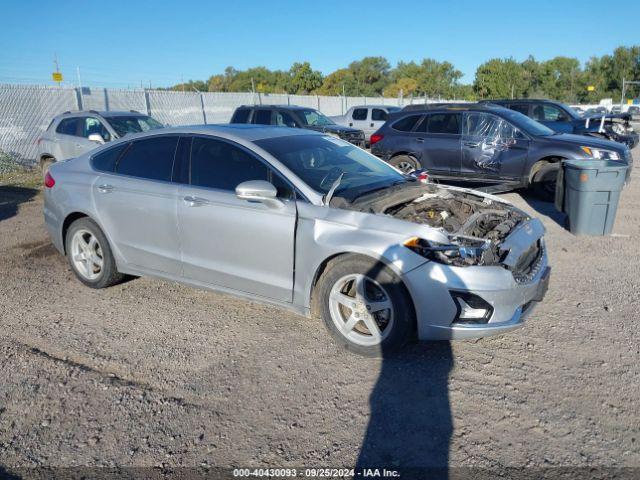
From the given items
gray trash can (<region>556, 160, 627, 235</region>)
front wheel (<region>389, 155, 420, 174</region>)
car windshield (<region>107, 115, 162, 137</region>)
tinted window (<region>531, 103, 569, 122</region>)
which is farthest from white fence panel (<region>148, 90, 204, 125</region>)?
gray trash can (<region>556, 160, 627, 235</region>)

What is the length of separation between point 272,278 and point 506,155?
704 cm

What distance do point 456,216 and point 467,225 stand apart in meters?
0.30

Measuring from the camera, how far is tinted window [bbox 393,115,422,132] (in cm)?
1090

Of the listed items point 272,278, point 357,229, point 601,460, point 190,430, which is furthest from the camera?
point 272,278

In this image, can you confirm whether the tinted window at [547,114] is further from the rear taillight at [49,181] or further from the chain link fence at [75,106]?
the chain link fence at [75,106]

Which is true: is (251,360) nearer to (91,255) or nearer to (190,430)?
(190,430)

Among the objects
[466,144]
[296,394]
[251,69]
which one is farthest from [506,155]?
[251,69]

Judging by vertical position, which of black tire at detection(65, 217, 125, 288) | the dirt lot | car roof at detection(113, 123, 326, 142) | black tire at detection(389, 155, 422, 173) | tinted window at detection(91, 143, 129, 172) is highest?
car roof at detection(113, 123, 326, 142)

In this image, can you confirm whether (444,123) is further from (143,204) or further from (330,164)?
(143,204)

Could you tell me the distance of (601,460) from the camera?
274 cm

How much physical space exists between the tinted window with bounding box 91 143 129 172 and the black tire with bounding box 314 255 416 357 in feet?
8.45

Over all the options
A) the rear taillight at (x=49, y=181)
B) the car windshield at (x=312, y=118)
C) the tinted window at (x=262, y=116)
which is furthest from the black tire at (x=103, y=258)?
the car windshield at (x=312, y=118)

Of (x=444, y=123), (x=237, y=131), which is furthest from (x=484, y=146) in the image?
(x=237, y=131)

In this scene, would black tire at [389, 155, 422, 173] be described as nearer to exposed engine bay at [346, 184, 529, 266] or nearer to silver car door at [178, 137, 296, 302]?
exposed engine bay at [346, 184, 529, 266]
